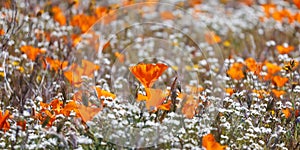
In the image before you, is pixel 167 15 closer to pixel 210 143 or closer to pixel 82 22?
pixel 82 22

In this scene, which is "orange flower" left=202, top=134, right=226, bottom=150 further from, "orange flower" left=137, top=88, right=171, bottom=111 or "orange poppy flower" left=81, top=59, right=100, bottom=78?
"orange poppy flower" left=81, top=59, right=100, bottom=78

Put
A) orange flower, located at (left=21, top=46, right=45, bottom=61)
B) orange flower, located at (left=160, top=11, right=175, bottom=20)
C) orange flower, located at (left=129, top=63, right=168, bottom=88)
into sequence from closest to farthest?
orange flower, located at (left=129, top=63, right=168, bottom=88) → orange flower, located at (left=21, top=46, right=45, bottom=61) → orange flower, located at (left=160, top=11, right=175, bottom=20)

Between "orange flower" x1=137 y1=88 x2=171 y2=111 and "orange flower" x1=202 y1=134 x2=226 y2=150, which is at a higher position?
"orange flower" x1=137 y1=88 x2=171 y2=111

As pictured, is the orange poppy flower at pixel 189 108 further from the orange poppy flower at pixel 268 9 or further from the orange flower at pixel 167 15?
the orange poppy flower at pixel 268 9

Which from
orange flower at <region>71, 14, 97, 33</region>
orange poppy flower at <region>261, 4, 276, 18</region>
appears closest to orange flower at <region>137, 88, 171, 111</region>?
orange flower at <region>71, 14, 97, 33</region>

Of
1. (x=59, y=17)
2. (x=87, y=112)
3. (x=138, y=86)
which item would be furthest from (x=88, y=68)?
(x=59, y=17)

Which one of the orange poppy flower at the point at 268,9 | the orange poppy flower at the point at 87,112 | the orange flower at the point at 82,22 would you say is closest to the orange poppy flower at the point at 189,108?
the orange poppy flower at the point at 87,112

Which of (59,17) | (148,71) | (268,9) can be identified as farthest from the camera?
(268,9)
